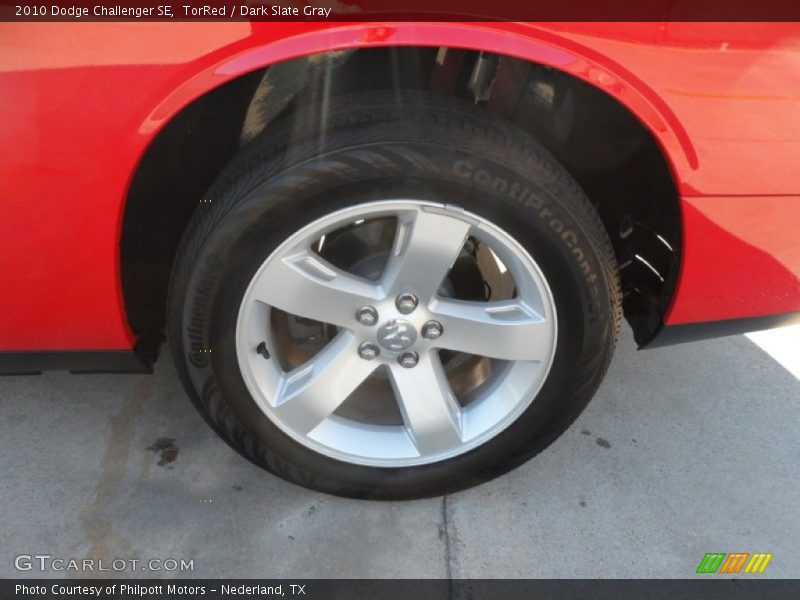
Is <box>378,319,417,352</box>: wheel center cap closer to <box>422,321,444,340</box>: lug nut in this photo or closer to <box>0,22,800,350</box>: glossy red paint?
<box>422,321,444,340</box>: lug nut

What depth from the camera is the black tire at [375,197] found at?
1435 millimetres

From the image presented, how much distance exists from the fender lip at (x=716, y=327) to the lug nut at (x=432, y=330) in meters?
0.57

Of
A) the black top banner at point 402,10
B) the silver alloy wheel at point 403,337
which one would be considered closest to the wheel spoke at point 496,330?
the silver alloy wheel at point 403,337

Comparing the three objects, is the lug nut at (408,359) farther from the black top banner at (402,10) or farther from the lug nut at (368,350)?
the black top banner at (402,10)

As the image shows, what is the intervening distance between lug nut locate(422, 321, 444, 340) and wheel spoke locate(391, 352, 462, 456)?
6 centimetres

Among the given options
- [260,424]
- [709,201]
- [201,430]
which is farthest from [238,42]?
[201,430]

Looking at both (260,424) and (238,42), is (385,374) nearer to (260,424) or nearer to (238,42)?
(260,424)

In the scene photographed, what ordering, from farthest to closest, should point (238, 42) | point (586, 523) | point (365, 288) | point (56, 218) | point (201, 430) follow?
point (201, 430)
point (586, 523)
point (365, 288)
point (56, 218)
point (238, 42)

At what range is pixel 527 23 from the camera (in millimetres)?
1333

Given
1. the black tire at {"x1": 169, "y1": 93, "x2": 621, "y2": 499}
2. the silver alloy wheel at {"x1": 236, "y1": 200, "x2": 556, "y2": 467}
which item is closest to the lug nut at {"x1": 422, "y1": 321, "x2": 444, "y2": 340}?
the silver alloy wheel at {"x1": 236, "y1": 200, "x2": 556, "y2": 467}

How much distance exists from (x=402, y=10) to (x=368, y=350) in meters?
0.78

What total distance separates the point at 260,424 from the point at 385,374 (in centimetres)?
39

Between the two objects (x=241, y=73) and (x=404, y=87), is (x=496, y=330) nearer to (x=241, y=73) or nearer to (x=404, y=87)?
(x=404, y=87)

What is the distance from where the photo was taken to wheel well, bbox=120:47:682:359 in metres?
1.59
